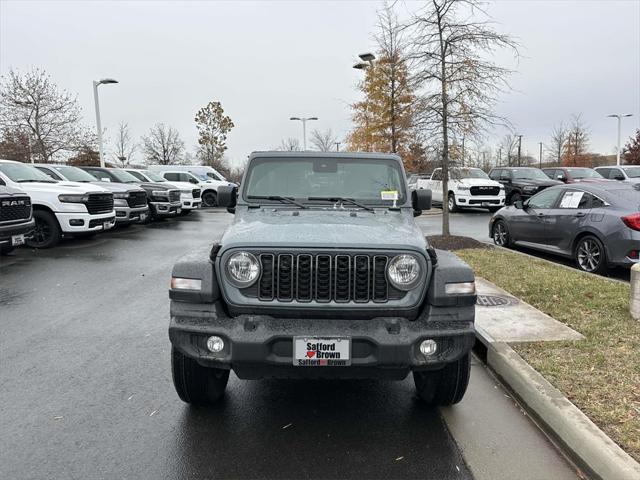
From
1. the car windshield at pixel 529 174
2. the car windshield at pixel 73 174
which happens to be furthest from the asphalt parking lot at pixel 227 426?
the car windshield at pixel 529 174

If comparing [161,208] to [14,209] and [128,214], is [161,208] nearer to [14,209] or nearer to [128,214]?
[128,214]

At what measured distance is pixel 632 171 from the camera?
2069cm

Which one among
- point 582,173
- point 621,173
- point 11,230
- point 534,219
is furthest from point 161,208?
point 621,173

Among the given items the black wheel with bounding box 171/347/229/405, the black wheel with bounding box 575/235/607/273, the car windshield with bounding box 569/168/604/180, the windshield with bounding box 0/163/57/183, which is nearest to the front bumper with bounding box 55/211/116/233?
the windshield with bounding box 0/163/57/183

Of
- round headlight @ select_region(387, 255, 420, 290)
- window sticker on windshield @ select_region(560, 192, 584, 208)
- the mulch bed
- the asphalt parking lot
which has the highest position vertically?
window sticker on windshield @ select_region(560, 192, 584, 208)

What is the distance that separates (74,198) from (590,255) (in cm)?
1064

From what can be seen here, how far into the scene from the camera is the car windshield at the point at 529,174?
20.7m

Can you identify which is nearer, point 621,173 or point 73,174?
point 73,174

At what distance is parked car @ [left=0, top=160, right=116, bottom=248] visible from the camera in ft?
36.3

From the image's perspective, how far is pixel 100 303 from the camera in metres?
6.58

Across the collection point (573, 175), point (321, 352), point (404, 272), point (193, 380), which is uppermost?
point (573, 175)

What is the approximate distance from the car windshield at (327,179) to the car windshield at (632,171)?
20116 mm

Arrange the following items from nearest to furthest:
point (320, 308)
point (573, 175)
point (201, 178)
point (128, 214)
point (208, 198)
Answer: point (320, 308)
point (128, 214)
point (573, 175)
point (208, 198)
point (201, 178)

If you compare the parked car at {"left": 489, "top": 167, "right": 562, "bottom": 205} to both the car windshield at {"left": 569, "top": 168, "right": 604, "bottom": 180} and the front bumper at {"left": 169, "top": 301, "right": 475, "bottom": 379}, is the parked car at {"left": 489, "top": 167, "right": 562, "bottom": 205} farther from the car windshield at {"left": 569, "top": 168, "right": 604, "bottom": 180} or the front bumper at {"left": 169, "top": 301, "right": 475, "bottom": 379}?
the front bumper at {"left": 169, "top": 301, "right": 475, "bottom": 379}
